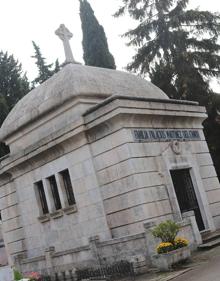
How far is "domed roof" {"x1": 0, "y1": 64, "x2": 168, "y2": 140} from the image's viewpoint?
532 inches

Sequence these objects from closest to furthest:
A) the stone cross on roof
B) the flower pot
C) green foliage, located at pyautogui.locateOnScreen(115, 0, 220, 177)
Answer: the flower pot < the stone cross on roof < green foliage, located at pyautogui.locateOnScreen(115, 0, 220, 177)

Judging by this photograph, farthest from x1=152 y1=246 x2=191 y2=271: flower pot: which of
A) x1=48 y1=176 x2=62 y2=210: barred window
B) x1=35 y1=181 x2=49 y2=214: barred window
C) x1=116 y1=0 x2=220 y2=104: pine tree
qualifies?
x1=116 y1=0 x2=220 y2=104: pine tree

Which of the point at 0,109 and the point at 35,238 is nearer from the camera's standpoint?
the point at 35,238

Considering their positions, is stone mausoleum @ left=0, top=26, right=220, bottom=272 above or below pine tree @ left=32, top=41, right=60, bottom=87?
below

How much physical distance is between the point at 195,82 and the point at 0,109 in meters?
10.4

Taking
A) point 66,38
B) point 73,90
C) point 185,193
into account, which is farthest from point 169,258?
point 66,38

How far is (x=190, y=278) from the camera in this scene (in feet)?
27.1

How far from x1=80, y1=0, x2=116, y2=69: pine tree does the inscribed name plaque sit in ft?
42.1

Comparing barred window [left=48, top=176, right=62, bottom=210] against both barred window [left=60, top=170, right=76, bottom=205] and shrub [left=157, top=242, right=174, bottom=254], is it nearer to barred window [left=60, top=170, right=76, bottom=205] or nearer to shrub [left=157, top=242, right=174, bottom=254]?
barred window [left=60, top=170, right=76, bottom=205]

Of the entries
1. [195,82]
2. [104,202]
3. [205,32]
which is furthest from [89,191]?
[205,32]

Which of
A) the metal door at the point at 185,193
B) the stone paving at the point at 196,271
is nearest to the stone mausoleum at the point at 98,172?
the metal door at the point at 185,193

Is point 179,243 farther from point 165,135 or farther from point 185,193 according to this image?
point 165,135

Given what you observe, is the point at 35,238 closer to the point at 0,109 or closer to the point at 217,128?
the point at 0,109

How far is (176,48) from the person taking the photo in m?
23.0
